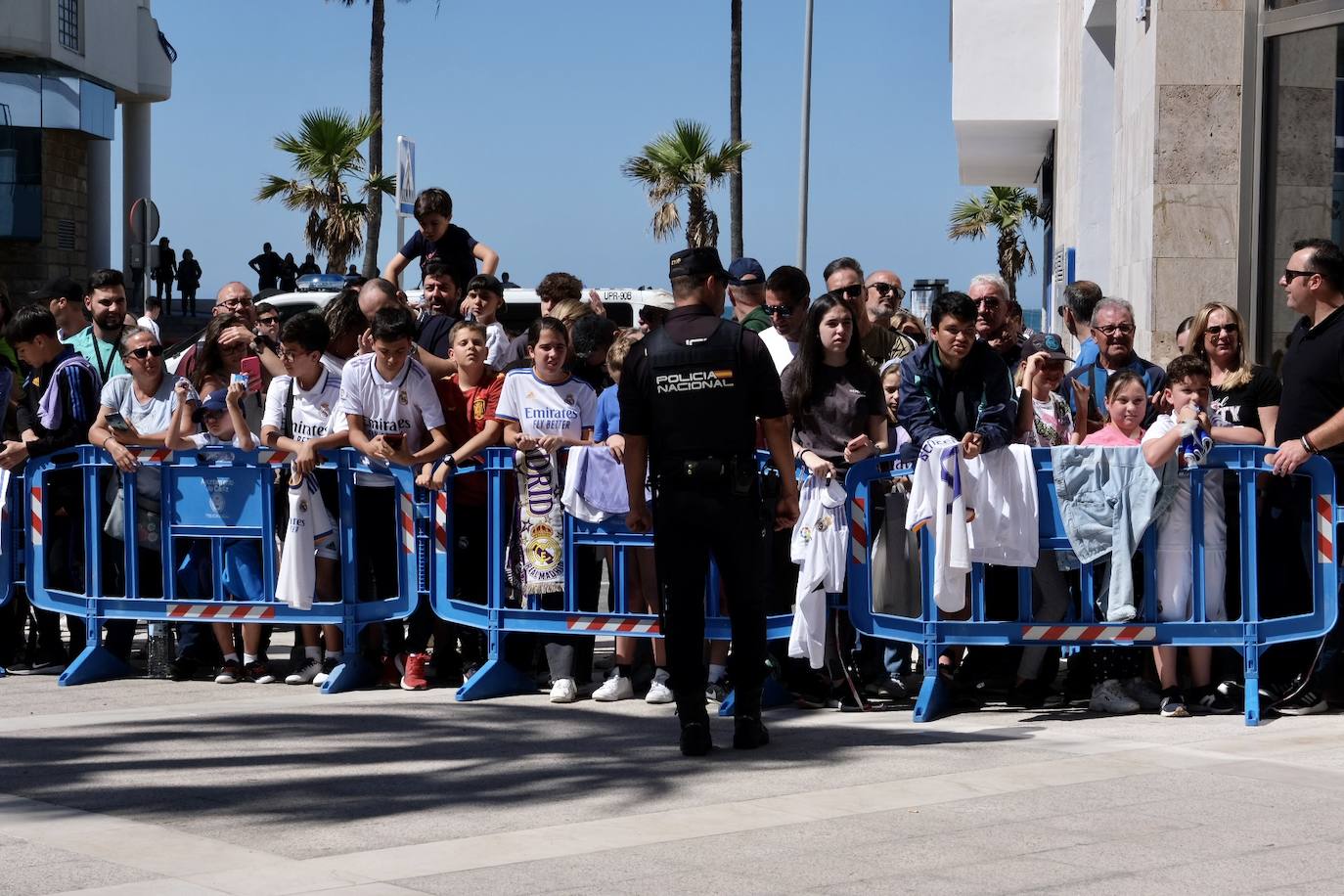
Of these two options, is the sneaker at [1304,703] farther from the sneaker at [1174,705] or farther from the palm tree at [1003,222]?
the palm tree at [1003,222]

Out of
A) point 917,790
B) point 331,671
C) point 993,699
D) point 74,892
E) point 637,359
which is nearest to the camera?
point 74,892

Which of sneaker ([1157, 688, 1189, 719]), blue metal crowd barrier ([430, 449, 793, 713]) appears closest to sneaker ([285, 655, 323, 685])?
blue metal crowd barrier ([430, 449, 793, 713])

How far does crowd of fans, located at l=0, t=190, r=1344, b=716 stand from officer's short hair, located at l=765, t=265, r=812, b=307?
0.03 meters

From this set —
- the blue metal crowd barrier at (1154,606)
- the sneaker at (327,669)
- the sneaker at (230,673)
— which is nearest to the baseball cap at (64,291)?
the sneaker at (230,673)

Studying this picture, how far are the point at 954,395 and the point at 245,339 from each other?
406cm

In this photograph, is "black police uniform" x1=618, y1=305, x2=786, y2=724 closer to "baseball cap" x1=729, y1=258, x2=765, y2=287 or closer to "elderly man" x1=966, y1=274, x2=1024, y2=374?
"elderly man" x1=966, y1=274, x2=1024, y2=374

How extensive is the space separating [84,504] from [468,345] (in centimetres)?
237

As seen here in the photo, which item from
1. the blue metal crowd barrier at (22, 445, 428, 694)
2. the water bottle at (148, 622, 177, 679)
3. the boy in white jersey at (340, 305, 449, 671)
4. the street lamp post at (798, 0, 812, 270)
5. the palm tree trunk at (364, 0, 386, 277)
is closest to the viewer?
the boy in white jersey at (340, 305, 449, 671)

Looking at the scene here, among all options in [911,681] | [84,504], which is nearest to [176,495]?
[84,504]

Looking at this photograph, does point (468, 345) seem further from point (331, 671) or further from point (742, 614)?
point (742, 614)

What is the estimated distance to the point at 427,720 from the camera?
8.20 metres

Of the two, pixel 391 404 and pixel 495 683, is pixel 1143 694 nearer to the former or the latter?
pixel 495 683

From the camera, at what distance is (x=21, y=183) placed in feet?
137

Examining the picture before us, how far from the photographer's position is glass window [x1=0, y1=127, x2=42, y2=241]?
1634 inches
